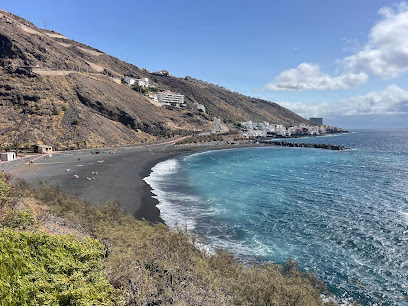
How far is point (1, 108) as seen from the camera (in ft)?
217

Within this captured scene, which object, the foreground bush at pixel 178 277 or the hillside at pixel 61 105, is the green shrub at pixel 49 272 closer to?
the foreground bush at pixel 178 277

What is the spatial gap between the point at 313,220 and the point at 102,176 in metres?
34.5

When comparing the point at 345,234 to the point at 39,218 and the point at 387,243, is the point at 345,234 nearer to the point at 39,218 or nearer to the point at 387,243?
the point at 387,243

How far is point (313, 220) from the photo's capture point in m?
26.8

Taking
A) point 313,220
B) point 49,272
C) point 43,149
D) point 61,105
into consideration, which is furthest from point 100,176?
point 61,105

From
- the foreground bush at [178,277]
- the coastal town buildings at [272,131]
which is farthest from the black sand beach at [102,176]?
the coastal town buildings at [272,131]

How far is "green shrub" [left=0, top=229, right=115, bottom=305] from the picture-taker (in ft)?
18.3

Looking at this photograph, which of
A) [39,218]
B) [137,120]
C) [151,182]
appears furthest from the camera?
[137,120]

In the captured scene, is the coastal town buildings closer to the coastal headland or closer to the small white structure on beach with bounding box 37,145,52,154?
the coastal headland

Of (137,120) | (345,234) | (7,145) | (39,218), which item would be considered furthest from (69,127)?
(345,234)

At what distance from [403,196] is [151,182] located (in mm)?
40332

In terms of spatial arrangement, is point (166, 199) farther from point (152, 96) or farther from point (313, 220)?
point (152, 96)

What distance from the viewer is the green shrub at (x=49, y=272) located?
5.57m

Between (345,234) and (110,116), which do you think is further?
(110,116)
